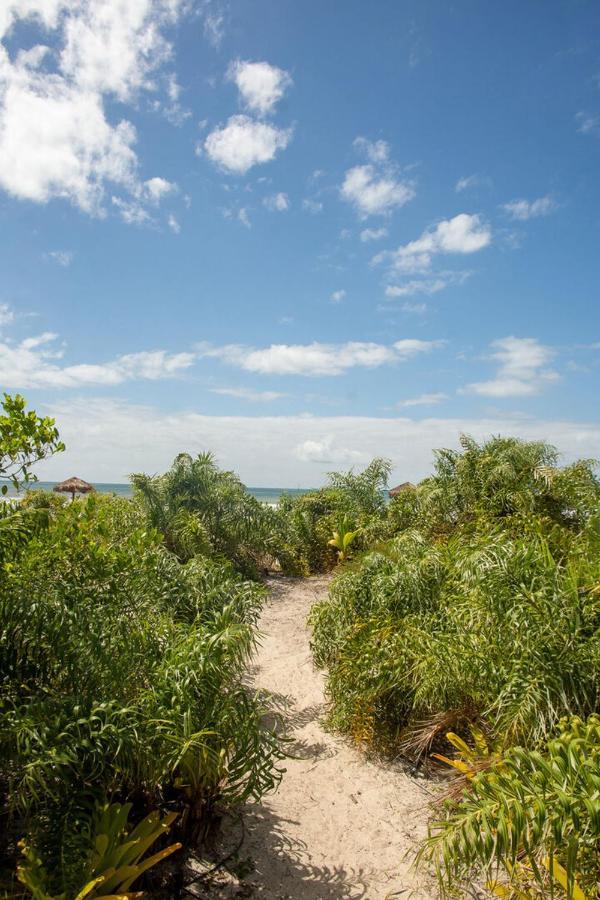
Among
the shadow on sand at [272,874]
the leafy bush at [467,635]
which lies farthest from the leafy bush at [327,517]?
the shadow on sand at [272,874]

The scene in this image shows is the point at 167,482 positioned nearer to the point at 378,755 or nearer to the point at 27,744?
the point at 378,755

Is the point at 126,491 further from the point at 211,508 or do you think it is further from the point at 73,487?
the point at 211,508

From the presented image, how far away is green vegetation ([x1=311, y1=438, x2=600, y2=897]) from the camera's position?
2.37 metres

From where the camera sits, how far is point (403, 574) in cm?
559

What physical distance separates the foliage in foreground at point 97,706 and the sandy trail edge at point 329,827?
1.63 feet

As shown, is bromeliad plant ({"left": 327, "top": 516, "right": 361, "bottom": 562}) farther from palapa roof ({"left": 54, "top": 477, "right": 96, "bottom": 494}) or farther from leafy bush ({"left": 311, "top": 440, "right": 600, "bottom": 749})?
palapa roof ({"left": 54, "top": 477, "right": 96, "bottom": 494})

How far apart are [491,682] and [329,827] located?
1.54 metres

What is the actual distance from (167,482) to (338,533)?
3817 mm

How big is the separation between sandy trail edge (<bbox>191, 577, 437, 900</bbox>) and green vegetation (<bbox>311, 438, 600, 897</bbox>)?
0.21m

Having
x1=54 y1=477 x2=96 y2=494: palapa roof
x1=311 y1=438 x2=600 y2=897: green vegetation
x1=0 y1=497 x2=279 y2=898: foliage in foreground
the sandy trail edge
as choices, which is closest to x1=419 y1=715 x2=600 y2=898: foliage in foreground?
x1=311 y1=438 x2=600 y2=897: green vegetation

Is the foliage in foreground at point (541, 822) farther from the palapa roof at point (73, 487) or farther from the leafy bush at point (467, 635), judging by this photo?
the palapa roof at point (73, 487)

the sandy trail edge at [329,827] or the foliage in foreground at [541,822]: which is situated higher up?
the foliage in foreground at [541,822]

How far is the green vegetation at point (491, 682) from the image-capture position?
7.77 ft

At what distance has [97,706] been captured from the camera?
2.76 meters
